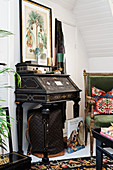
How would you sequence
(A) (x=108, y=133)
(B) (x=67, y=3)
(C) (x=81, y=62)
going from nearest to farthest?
(A) (x=108, y=133), (B) (x=67, y=3), (C) (x=81, y=62)

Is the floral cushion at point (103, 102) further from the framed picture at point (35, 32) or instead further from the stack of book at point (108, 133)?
the stack of book at point (108, 133)

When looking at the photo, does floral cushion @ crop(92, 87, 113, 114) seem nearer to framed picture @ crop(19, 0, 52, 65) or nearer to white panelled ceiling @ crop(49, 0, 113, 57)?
framed picture @ crop(19, 0, 52, 65)

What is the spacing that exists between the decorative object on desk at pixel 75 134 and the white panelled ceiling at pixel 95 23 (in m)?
1.67

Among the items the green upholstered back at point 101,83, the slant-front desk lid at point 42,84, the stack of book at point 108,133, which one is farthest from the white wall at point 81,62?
the stack of book at point 108,133

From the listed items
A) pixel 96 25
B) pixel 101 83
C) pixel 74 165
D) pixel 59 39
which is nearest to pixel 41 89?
pixel 74 165

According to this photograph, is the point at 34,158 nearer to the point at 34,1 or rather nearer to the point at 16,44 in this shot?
the point at 16,44

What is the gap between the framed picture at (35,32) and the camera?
2.95 metres

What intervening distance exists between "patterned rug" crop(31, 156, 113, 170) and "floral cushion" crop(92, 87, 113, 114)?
789mm

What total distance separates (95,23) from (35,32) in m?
1.44

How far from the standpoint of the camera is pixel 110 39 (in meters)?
4.15

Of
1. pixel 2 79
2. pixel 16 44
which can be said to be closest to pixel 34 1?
pixel 16 44

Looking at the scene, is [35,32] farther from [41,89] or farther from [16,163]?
[16,163]

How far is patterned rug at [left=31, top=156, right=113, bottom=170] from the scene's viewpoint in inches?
99.8

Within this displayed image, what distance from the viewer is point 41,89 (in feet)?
8.43
